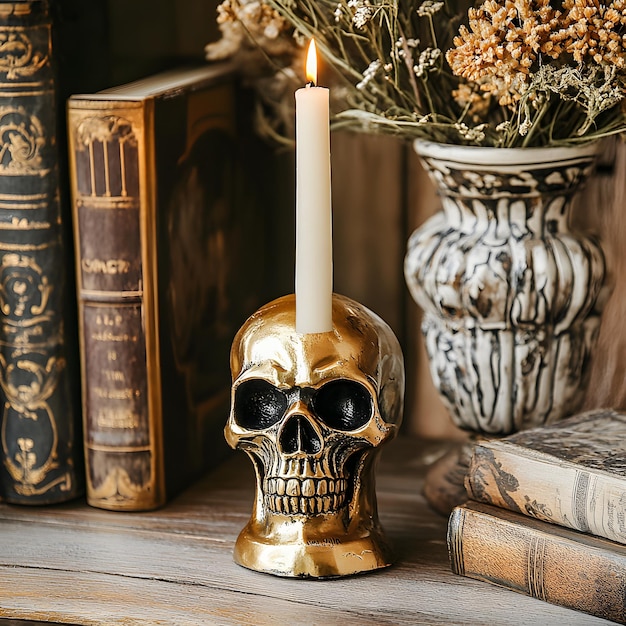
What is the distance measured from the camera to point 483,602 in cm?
74

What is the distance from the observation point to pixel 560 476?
0.72 meters

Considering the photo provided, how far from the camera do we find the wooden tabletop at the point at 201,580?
722 millimetres

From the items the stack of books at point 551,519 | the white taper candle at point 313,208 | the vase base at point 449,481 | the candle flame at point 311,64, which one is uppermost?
the candle flame at point 311,64

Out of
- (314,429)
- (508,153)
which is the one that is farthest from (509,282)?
(314,429)

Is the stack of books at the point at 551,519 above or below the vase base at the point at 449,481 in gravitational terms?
above

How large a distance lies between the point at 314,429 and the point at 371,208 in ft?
1.29

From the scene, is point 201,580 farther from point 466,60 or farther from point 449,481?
point 466,60

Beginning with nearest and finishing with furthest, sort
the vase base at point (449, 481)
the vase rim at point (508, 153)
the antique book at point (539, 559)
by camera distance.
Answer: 1. the antique book at point (539, 559)
2. the vase rim at point (508, 153)
3. the vase base at point (449, 481)

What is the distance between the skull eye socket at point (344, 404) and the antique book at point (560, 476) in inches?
3.4

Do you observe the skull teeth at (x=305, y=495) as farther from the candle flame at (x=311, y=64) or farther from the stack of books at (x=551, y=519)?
the candle flame at (x=311, y=64)

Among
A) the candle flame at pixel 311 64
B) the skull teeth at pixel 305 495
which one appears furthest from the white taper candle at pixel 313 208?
the skull teeth at pixel 305 495

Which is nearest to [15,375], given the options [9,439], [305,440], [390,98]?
[9,439]

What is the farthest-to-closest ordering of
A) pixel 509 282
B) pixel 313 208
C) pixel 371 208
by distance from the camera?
pixel 371 208 < pixel 509 282 < pixel 313 208

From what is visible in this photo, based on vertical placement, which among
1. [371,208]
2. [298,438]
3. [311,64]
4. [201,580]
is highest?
[311,64]
